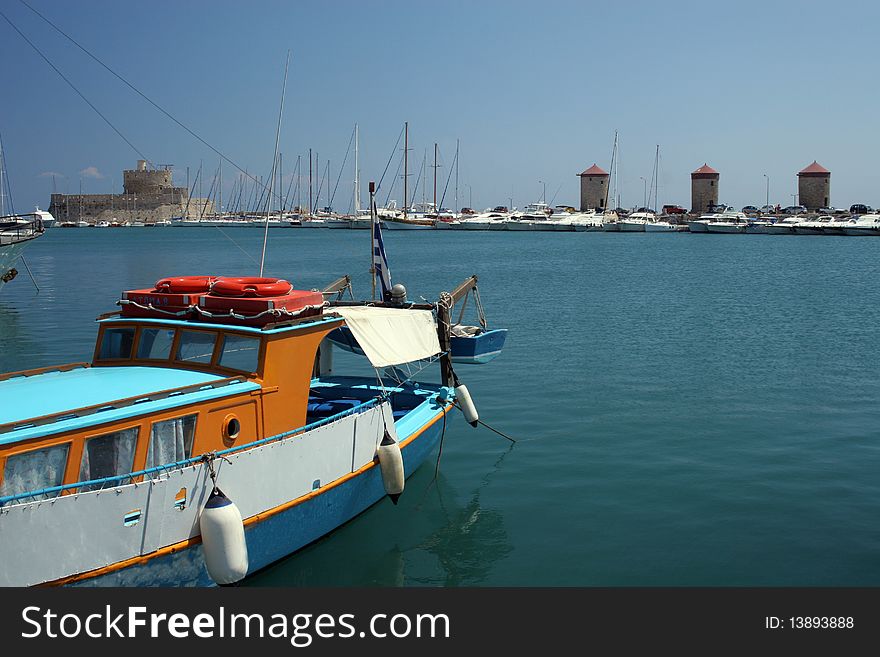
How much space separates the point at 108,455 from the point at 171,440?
0.78m

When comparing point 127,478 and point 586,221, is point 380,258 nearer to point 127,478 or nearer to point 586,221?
point 127,478

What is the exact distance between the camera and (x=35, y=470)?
8.22 meters

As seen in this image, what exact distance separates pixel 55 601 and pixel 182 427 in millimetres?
2344

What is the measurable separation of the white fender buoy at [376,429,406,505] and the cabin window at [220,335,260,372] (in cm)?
239

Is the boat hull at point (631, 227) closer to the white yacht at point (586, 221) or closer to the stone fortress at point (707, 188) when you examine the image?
the white yacht at point (586, 221)

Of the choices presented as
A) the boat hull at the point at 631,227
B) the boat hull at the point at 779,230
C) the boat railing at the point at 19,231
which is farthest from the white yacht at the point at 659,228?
the boat railing at the point at 19,231

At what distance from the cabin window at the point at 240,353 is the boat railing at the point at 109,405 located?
0.26m

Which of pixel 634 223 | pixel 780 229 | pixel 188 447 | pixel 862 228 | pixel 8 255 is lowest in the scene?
pixel 188 447

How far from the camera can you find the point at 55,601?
25.3ft

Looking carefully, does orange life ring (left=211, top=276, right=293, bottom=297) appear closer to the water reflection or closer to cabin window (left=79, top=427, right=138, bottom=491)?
cabin window (left=79, top=427, right=138, bottom=491)

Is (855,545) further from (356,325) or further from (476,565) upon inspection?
(356,325)

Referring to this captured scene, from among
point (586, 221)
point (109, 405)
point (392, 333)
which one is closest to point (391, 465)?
point (392, 333)

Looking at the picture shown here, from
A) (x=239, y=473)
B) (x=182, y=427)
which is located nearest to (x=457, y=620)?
(x=239, y=473)

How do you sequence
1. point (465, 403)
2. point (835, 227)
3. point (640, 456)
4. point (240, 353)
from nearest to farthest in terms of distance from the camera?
point (240, 353)
point (465, 403)
point (640, 456)
point (835, 227)
